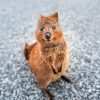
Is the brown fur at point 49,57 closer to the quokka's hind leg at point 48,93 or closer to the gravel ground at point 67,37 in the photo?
the quokka's hind leg at point 48,93

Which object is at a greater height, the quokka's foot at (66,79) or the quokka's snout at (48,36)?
the quokka's snout at (48,36)

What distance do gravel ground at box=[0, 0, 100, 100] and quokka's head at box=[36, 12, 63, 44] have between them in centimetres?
101

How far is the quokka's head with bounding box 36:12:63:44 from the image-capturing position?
14.5ft

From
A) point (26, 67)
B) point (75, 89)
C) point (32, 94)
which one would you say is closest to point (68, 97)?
point (75, 89)

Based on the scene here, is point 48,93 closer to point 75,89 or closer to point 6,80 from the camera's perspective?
point 75,89

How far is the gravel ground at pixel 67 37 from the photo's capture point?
5102 mm

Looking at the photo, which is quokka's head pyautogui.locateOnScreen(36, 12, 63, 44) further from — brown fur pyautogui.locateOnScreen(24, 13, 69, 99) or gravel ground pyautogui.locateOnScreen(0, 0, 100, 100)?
gravel ground pyautogui.locateOnScreen(0, 0, 100, 100)

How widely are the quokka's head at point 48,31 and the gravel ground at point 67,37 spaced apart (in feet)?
3.33

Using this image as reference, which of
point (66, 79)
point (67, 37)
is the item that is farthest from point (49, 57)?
point (67, 37)

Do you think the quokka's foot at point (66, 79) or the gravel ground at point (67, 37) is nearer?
the gravel ground at point (67, 37)

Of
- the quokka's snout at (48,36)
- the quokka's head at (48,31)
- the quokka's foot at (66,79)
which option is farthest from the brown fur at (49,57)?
the quokka's foot at (66,79)

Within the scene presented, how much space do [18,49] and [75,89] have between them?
1.90 metres

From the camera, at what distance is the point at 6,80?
18.0ft

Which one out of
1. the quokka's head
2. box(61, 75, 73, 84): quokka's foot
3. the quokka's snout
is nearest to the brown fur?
the quokka's head
